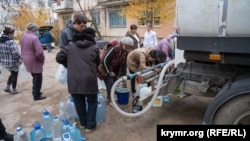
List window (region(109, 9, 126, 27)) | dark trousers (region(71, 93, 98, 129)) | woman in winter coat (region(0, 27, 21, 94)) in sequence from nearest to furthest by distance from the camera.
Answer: dark trousers (region(71, 93, 98, 129)) < woman in winter coat (region(0, 27, 21, 94)) < window (region(109, 9, 126, 27))

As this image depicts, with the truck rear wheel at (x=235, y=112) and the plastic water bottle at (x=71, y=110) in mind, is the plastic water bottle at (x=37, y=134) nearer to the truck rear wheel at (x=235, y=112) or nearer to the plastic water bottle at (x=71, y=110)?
the plastic water bottle at (x=71, y=110)

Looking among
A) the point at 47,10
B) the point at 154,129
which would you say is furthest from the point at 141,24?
the point at 47,10

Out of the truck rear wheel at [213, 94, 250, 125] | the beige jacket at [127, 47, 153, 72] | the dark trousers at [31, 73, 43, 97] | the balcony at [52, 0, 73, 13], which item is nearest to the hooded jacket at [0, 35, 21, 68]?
the dark trousers at [31, 73, 43, 97]

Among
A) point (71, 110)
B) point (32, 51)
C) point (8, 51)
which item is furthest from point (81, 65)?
point (8, 51)

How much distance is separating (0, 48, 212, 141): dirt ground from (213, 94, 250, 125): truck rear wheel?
1.05 m

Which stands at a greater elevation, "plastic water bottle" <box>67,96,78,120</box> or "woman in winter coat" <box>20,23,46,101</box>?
"woman in winter coat" <box>20,23,46,101</box>

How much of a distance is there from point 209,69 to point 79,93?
1.73 metres

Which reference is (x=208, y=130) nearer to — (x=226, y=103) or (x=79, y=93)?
(x=226, y=103)

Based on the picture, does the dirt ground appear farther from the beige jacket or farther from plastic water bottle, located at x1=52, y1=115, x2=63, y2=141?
the beige jacket

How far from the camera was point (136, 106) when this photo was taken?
379cm

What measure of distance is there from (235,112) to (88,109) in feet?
6.25

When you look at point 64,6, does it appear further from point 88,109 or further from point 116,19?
point 88,109

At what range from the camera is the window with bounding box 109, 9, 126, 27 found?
18.1m

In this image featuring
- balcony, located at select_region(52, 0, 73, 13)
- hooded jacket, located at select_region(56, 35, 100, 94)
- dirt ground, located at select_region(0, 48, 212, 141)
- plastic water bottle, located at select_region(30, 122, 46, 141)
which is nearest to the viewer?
plastic water bottle, located at select_region(30, 122, 46, 141)
